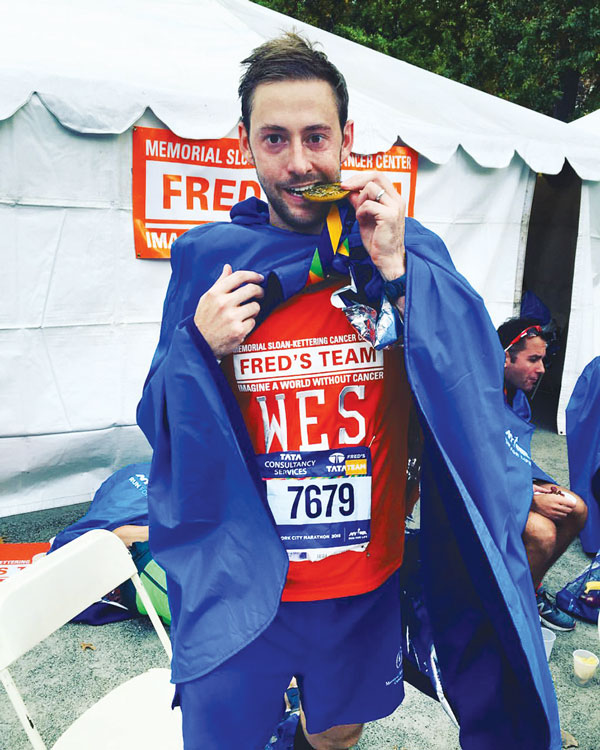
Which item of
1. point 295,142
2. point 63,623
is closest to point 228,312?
point 295,142

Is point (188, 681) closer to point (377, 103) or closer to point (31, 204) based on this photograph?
point (31, 204)

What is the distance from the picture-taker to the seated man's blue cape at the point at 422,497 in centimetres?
124

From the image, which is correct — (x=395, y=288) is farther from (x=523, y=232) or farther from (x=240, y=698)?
(x=523, y=232)

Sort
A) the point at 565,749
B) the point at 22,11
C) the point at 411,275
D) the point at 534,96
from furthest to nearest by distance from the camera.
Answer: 1. the point at 534,96
2. the point at 22,11
3. the point at 565,749
4. the point at 411,275

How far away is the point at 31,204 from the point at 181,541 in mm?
3057

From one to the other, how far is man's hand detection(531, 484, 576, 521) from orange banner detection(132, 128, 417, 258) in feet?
7.53

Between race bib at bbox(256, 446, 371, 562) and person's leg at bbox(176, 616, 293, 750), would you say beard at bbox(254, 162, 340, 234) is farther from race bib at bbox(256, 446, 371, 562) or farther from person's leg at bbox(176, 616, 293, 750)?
person's leg at bbox(176, 616, 293, 750)

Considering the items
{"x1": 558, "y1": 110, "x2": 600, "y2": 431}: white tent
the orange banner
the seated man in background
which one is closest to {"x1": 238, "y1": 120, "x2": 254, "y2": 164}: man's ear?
the seated man in background

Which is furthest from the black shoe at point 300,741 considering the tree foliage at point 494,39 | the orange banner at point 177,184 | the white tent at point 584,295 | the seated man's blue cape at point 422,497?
the tree foliage at point 494,39

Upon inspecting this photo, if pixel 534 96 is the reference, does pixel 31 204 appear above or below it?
below

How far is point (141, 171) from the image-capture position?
3.91 m

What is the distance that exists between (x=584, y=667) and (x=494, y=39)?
11953mm

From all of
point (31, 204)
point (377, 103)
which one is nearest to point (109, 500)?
point (31, 204)

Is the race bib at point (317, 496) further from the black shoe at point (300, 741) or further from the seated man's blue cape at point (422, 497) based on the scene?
the black shoe at point (300, 741)
